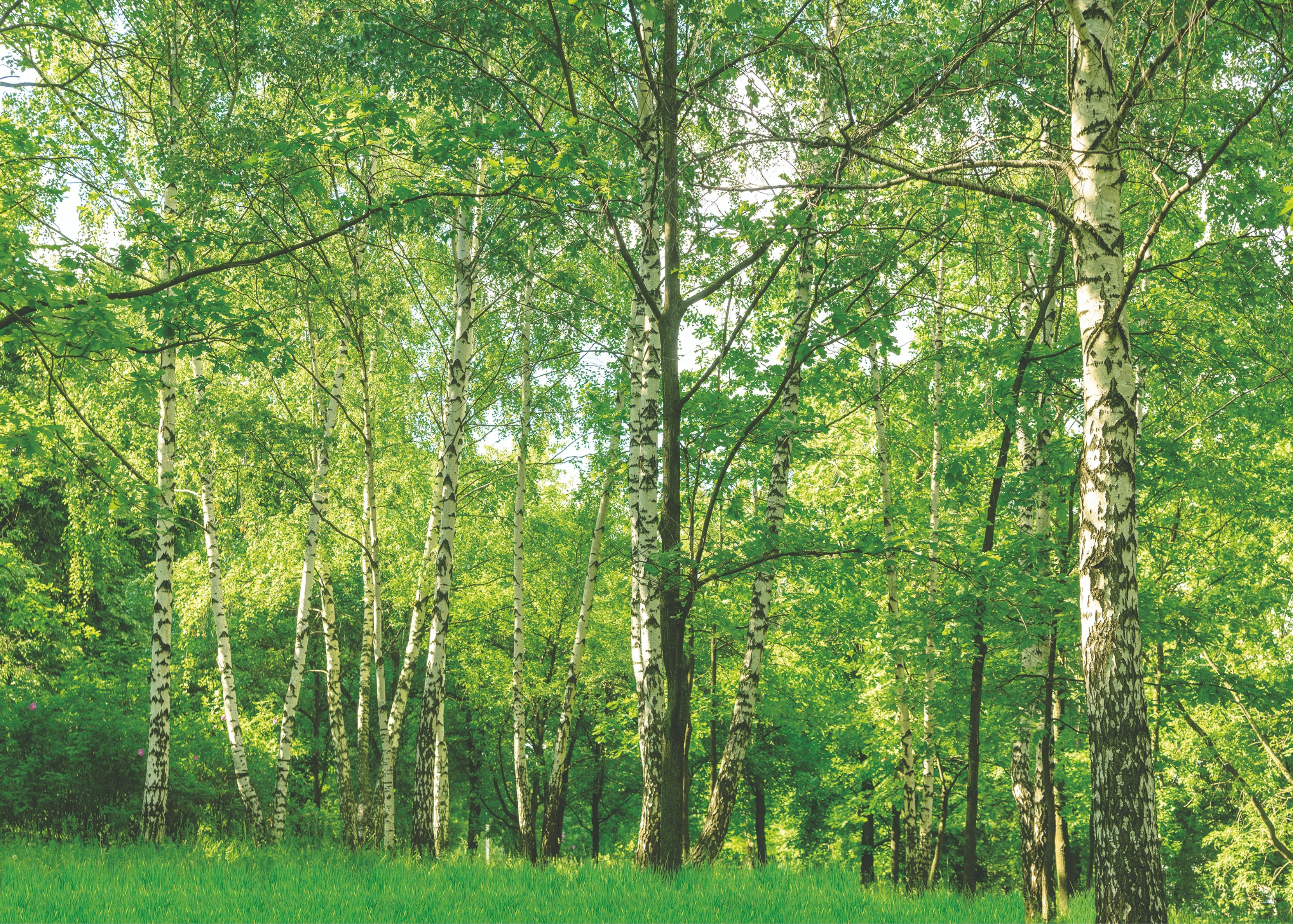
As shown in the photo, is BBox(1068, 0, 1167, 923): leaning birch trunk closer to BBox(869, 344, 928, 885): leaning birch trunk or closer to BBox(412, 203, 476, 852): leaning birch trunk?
BBox(412, 203, 476, 852): leaning birch trunk

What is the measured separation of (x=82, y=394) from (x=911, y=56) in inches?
469

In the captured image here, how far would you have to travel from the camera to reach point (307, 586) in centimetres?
1226

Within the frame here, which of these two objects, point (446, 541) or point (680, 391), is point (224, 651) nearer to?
point (446, 541)

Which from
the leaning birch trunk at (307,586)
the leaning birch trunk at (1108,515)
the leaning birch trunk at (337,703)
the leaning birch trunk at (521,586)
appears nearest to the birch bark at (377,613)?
the leaning birch trunk at (307,586)

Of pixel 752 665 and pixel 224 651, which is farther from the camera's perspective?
pixel 224 651

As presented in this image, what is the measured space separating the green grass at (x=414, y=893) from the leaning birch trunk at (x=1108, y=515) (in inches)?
97.2

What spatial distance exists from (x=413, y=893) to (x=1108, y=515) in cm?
520

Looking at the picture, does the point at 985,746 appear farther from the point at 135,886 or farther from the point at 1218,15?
the point at 135,886

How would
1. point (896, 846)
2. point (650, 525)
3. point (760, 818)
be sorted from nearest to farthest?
point (650, 525) → point (896, 846) → point (760, 818)

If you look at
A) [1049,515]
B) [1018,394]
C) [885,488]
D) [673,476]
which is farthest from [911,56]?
[885,488]

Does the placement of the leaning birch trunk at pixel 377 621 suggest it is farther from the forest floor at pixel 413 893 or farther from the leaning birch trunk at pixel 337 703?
the forest floor at pixel 413 893

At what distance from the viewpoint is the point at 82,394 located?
11945 millimetres

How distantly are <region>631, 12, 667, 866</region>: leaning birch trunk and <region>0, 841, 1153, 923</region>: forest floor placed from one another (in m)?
0.59

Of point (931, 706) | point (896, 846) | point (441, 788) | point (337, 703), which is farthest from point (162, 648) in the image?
point (896, 846)
